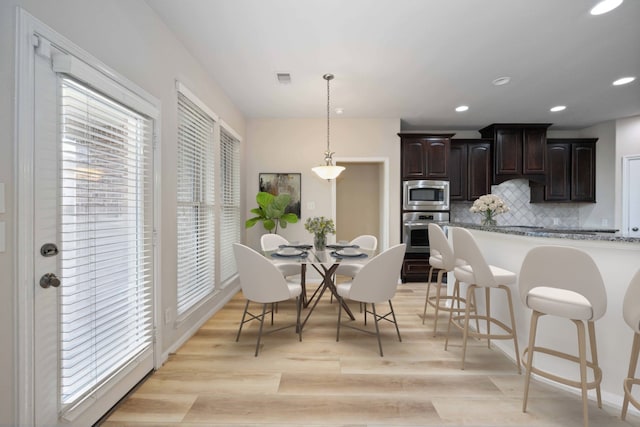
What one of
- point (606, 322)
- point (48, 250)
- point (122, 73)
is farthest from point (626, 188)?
point (48, 250)

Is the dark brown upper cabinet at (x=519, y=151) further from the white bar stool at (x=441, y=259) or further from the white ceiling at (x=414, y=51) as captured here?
the white bar stool at (x=441, y=259)

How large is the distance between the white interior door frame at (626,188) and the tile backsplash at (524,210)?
2.12 ft

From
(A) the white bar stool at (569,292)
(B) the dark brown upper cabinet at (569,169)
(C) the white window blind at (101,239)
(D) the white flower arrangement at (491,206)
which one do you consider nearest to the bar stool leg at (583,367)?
(A) the white bar stool at (569,292)

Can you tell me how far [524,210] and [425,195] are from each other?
6.92ft

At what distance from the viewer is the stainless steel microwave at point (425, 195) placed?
173 inches

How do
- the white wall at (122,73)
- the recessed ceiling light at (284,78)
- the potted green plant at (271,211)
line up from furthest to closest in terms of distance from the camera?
the potted green plant at (271,211), the recessed ceiling light at (284,78), the white wall at (122,73)

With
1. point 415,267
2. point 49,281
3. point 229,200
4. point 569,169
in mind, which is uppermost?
point 569,169

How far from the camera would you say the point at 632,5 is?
1918 millimetres

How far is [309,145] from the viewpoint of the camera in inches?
173

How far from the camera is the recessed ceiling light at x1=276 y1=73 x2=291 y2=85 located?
2.95 m

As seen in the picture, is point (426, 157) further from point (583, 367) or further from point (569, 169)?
point (583, 367)

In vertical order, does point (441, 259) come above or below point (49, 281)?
below

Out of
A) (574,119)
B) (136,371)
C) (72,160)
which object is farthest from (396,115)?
(136,371)

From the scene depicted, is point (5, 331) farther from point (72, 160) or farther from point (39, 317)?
point (72, 160)
